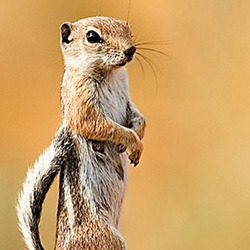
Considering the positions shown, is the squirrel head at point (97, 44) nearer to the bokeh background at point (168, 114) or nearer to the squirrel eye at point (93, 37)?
the squirrel eye at point (93, 37)

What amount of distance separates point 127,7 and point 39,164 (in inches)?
17.2

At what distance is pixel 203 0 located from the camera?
129cm

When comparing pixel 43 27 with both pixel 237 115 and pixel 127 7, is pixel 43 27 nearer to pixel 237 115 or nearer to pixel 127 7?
pixel 127 7

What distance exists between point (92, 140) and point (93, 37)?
15cm

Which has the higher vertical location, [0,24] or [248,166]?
[0,24]

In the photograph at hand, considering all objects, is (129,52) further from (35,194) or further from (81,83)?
(35,194)

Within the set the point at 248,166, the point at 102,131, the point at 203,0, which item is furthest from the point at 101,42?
the point at 248,166

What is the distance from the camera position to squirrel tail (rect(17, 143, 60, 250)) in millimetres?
933

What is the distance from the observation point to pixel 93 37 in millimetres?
864

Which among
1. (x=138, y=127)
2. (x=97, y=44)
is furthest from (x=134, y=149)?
(x=97, y=44)

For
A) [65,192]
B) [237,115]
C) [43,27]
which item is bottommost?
[65,192]

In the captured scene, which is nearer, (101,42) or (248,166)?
(101,42)

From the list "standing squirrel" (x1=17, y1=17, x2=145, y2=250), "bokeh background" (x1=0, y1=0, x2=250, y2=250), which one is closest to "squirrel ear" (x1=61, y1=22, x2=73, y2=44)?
"standing squirrel" (x1=17, y1=17, x2=145, y2=250)

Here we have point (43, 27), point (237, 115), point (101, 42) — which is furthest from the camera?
point (237, 115)
